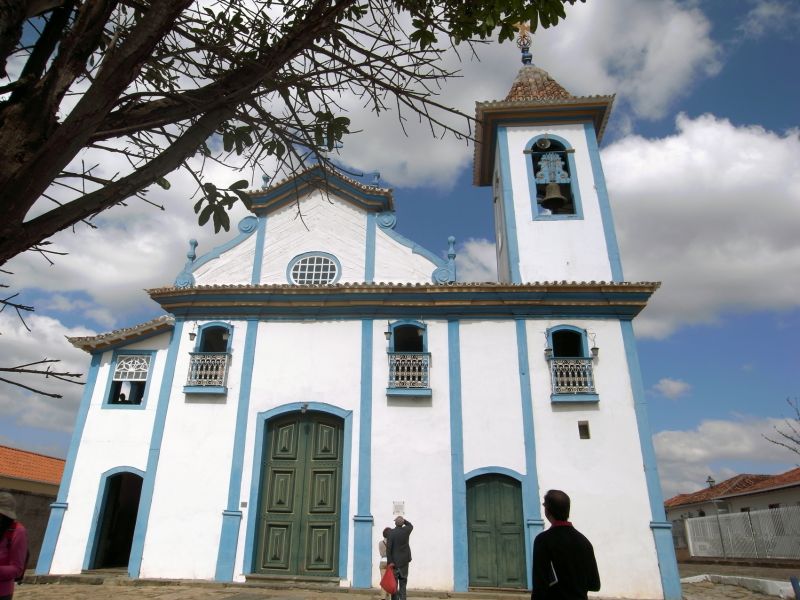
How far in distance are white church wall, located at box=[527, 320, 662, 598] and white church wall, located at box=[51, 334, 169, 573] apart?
299 inches

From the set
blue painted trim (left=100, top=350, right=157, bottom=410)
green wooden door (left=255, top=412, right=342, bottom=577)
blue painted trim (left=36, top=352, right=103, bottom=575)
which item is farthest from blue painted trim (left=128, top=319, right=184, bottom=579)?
green wooden door (left=255, top=412, right=342, bottom=577)

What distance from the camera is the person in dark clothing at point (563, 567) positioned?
9.35 ft

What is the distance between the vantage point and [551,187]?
12406 mm

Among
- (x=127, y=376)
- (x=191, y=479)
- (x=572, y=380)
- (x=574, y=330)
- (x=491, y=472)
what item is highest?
(x=574, y=330)

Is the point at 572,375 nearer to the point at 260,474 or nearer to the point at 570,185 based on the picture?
the point at 570,185

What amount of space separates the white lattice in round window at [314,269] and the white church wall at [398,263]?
975 millimetres

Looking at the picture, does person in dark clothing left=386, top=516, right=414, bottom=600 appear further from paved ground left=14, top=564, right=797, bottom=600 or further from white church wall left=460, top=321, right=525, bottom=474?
white church wall left=460, top=321, right=525, bottom=474

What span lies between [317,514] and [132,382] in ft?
15.9

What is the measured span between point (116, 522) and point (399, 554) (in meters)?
7.89

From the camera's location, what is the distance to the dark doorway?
10648mm

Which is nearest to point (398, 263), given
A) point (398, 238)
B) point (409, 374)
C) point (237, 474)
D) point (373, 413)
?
point (398, 238)

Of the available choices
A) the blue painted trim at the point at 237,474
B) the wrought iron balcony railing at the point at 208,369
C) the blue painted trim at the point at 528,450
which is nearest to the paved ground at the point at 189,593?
the blue painted trim at the point at 237,474

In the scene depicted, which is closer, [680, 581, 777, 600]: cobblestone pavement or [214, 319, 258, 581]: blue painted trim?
[680, 581, 777, 600]: cobblestone pavement

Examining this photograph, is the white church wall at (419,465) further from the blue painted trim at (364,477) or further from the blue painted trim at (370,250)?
the blue painted trim at (370,250)
